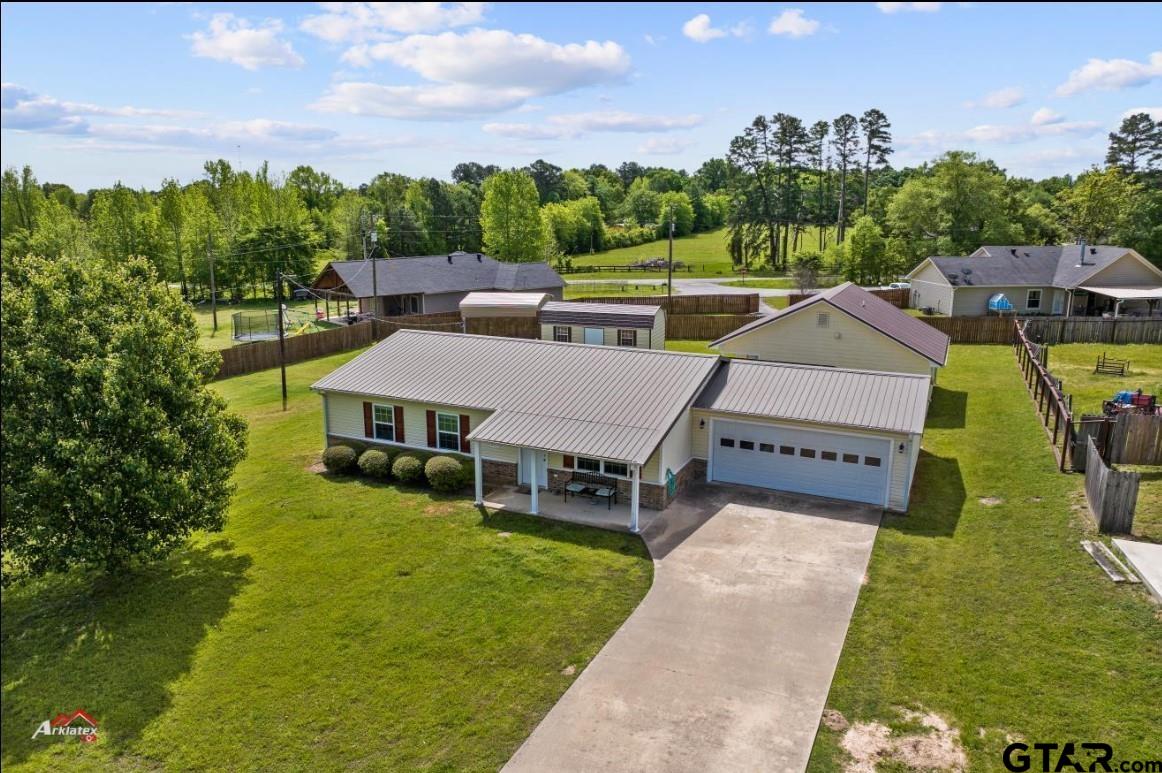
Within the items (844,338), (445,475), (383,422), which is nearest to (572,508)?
(445,475)

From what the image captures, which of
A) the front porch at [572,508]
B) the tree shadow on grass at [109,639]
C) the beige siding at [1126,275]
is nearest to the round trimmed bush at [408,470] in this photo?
the front porch at [572,508]

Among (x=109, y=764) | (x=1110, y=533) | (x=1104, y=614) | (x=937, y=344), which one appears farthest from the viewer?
(x=937, y=344)

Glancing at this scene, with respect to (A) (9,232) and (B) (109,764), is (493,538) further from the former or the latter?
(A) (9,232)

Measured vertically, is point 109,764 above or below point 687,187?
below

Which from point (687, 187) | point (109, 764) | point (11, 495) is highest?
point (687, 187)

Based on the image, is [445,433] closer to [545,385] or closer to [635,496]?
[545,385]

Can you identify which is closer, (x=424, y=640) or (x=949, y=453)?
(x=424, y=640)

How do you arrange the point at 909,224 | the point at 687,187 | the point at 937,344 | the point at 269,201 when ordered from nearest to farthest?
the point at 937,344 < the point at 909,224 < the point at 269,201 < the point at 687,187

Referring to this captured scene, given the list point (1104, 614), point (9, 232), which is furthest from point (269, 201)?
point (1104, 614)
